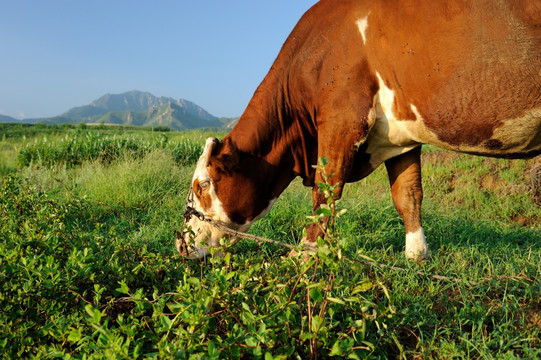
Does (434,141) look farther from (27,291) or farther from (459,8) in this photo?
(27,291)

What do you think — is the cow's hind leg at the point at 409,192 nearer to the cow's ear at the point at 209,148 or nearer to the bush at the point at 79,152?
the cow's ear at the point at 209,148

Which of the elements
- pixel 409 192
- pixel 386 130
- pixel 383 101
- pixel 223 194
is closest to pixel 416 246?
pixel 409 192

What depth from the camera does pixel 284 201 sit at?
5.44m

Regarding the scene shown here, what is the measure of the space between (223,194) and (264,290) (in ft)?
4.19

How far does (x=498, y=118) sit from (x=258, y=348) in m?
2.07

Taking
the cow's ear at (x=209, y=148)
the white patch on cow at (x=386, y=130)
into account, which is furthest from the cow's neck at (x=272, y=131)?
the white patch on cow at (x=386, y=130)

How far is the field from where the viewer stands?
160cm

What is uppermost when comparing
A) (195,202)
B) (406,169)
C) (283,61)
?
(283,61)

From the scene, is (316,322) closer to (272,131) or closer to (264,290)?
(264,290)

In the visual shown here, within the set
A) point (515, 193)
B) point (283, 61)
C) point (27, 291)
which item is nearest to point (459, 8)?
point (283, 61)

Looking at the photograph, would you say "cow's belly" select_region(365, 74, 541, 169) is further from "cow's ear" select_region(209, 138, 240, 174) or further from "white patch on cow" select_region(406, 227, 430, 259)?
"cow's ear" select_region(209, 138, 240, 174)

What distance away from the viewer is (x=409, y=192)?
3529 mm

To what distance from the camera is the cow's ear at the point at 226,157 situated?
3.09 meters

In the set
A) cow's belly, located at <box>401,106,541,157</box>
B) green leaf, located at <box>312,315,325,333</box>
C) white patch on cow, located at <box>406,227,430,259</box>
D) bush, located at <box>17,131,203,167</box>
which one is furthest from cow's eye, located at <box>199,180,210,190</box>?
bush, located at <box>17,131,203,167</box>
